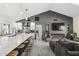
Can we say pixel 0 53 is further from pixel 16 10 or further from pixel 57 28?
pixel 57 28

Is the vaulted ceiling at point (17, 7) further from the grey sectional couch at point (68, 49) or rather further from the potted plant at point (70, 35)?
the grey sectional couch at point (68, 49)

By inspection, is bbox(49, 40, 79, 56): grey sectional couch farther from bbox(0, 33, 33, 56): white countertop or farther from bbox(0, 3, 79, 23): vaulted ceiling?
bbox(0, 33, 33, 56): white countertop

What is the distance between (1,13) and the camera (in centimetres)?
389

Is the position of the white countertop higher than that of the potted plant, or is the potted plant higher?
the potted plant

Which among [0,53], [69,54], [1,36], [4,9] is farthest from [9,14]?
[69,54]

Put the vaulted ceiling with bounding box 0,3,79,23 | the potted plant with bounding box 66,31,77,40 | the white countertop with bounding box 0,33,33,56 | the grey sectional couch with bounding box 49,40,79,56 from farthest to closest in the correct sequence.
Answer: the potted plant with bounding box 66,31,77,40
the vaulted ceiling with bounding box 0,3,79,23
the grey sectional couch with bounding box 49,40,79,56
the white countertop with bounding box 0,33,33,56

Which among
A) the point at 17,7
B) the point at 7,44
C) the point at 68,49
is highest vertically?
the point at 17,7

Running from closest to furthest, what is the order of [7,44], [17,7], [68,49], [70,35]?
[7,44], [68,49], [17,7], [70,35]

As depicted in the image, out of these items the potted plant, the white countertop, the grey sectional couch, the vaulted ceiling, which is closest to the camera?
the white countertop

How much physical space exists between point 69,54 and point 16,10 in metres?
2.14

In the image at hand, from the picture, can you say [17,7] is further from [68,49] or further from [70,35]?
[70,35]

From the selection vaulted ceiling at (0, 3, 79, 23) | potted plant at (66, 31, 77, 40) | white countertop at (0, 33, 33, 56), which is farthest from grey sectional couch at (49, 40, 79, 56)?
white countertop at (0, 33, 33, 56)

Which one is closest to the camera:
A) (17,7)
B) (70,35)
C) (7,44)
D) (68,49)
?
(7,44)

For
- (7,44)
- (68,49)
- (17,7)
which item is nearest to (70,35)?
(68,49)
